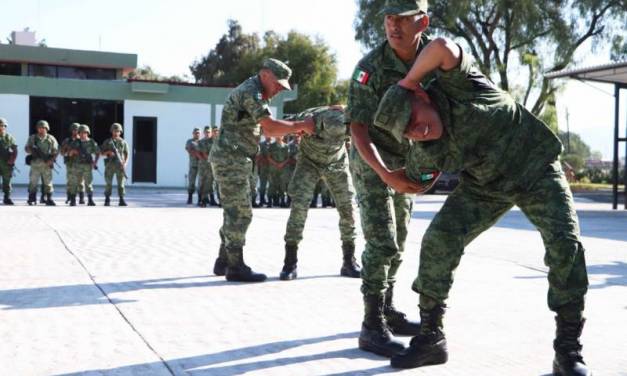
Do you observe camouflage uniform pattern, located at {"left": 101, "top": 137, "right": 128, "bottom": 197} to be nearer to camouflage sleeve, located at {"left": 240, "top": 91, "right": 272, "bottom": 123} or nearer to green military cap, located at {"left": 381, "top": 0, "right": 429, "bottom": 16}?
camouflage sleeve, located at {"left": 240, "top": 91, "right": 272, "bottom": 123}

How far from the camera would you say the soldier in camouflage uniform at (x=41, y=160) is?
57.8ft

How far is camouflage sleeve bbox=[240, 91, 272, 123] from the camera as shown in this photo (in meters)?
6.12

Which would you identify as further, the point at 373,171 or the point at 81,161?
the point at 81,161

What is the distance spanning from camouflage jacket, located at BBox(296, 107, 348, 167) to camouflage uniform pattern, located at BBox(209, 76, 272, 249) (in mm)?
445

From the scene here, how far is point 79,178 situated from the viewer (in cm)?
1800

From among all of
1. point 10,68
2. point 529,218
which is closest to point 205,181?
point 529,218

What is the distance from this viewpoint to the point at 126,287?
6.15m

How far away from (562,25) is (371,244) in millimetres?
31884

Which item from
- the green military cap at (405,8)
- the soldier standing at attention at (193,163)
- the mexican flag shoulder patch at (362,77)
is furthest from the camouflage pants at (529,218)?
the soldier standing at attention at (193,163)

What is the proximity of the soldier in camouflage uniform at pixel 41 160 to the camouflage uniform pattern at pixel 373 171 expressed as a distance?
14.5m

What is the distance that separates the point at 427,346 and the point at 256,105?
285cm

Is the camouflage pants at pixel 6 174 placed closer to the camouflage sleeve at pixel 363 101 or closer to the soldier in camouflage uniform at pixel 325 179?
the soldier in camouflage uniform at pixel 325 179

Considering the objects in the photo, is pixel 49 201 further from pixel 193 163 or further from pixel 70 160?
pixel 193 163

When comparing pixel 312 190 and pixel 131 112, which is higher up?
pixel 131 112
